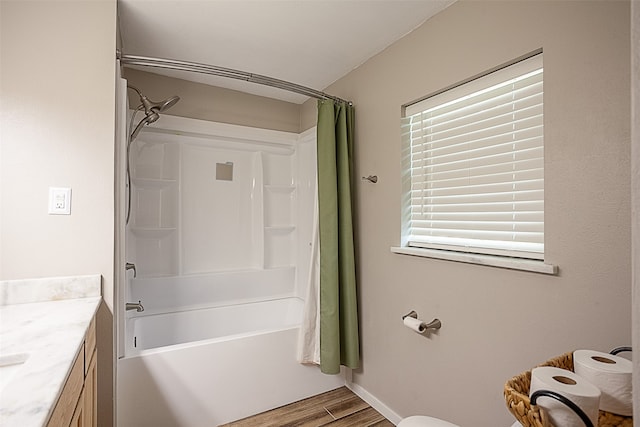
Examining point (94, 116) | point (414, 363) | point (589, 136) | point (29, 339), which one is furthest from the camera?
point (414, 363)

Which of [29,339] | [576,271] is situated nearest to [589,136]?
[576,271]

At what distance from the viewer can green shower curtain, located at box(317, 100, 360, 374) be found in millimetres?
2178

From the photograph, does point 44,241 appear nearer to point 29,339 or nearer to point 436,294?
point 29,339

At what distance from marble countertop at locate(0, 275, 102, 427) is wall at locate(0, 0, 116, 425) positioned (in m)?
0.09

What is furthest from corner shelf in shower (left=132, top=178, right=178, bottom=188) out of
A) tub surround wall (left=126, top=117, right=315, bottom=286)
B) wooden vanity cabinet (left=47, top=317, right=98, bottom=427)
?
wooden vanity cabinet (left=47, top=317, right=98, bottom=427)

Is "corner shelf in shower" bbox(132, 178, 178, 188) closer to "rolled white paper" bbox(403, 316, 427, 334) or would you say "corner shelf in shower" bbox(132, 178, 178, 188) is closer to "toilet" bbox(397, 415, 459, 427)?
"rolled white paper" bbox(403, 316, 427, 334)

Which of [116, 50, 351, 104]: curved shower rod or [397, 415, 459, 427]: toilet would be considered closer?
[397, 415, 459, 427]: toilet

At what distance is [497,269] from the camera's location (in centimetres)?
142

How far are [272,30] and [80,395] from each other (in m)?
1.96

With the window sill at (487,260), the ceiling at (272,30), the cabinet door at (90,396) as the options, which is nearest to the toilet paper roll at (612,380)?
the window sill at (487,260)

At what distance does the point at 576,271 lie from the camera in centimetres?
116

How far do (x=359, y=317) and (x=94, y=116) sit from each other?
1967 mm

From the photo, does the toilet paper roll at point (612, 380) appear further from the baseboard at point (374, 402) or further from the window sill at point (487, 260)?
the baseboard at point (374, 402)

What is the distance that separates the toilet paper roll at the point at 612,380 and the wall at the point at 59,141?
1.87 meters
